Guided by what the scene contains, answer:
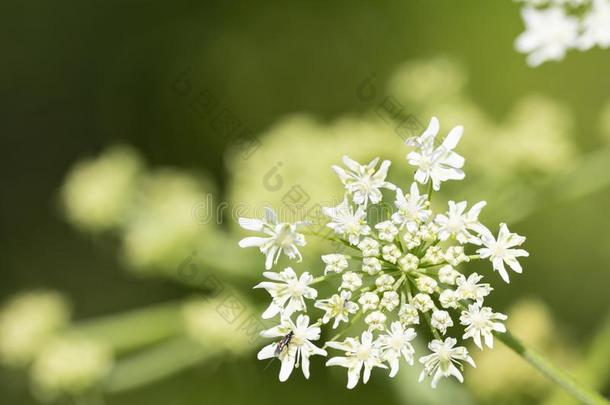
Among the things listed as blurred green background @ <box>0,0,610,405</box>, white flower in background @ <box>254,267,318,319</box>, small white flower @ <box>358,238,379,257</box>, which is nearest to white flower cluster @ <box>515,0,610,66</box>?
blurred green background @ <box>0,0,610,405</box>

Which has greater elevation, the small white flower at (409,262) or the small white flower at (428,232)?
the small white flower at (428,232)

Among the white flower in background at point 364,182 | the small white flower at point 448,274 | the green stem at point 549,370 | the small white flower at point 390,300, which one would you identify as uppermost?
the white flower in background at point 364,182

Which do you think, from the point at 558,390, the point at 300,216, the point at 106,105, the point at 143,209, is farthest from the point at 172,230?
the point at 106,105

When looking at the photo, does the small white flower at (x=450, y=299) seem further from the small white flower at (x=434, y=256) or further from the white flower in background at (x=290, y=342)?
the white flower in background at (x=290, y=342)

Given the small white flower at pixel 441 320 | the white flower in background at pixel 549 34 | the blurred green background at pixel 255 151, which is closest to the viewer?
the small white flower at pixel 441 320

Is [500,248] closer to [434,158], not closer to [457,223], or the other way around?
[457,223]

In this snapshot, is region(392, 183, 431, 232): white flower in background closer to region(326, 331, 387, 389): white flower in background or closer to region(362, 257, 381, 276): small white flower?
region(362, 257, 381, 276): small white flower

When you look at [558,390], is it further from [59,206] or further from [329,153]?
[59,206]

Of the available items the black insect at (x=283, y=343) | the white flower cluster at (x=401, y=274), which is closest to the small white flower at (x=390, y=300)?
the white flower cluster at (x=401, y=274)
